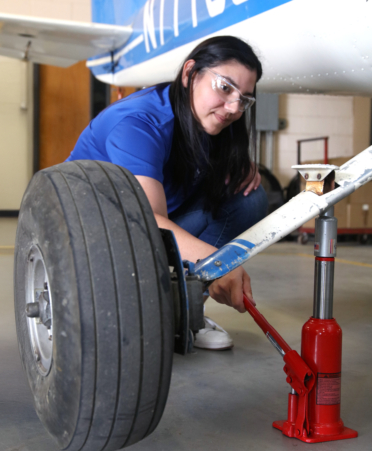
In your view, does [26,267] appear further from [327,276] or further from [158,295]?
[327,276]

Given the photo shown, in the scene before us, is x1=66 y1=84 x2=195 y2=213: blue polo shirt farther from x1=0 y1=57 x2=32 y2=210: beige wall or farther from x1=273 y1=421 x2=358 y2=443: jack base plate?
x1=0 y1=57 x2=32 y2=210: beige wall

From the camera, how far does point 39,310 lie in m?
0.78

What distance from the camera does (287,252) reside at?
3.95 metres

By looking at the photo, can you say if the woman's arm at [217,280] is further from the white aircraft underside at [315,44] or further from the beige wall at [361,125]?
the beige wall at [361,125]

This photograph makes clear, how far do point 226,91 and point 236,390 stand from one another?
0.69 m

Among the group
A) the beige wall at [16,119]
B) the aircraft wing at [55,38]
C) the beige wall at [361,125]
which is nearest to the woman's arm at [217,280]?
the aircraft wing at [55,38]

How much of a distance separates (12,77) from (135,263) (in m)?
6.45

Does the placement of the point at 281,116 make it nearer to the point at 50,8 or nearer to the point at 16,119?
the point at 50,8

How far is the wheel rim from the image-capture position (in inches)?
30.8

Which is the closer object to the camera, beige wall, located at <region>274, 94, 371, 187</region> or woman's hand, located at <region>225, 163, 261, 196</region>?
woman's hand, located at <region>225, 163, 261, 196</region>

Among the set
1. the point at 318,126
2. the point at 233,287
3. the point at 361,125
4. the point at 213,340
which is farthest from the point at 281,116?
the point at 233,287

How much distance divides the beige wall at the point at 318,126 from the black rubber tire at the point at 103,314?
221 inches

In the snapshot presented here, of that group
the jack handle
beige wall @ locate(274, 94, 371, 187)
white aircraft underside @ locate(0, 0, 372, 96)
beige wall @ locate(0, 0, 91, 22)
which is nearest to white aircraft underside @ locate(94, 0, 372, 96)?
white aircraft underside @ locate(0, 0, 372, 96)

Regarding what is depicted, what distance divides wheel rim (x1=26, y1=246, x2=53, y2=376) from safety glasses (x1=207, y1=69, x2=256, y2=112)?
585mm
